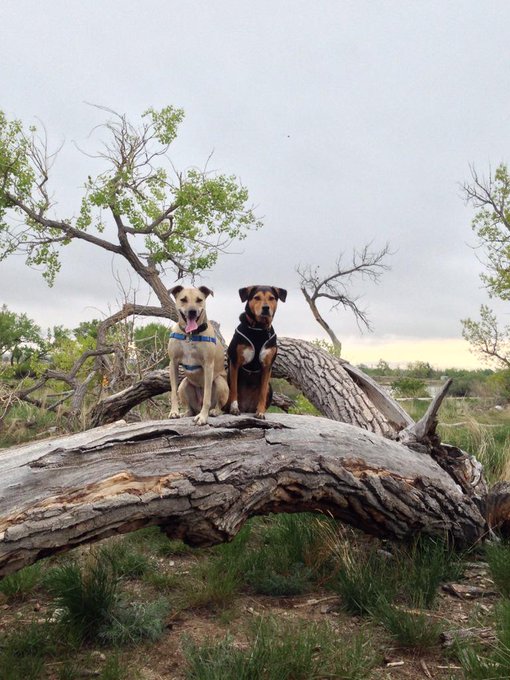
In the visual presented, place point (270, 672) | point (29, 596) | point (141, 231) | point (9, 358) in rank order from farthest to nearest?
point (9, 358)
point (141, 231)
point (29, 596)
point (270, 672)

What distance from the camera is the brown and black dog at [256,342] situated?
4602 mm

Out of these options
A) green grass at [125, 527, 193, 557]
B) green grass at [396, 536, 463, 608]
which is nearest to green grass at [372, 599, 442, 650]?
green grass at [396, 536, 463, 608]

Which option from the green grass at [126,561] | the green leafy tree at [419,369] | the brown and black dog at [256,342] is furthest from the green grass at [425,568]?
the green leafy tree at [419,369]

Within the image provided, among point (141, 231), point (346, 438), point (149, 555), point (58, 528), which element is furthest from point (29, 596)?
point (141, 231)

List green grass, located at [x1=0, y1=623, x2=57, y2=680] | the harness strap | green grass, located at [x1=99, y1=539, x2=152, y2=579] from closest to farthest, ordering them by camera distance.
Result: 1. green grass, located at [x1=0, y1=623, x2=57, y2=680]
2. the harness strap
3. green grass, located at [x1=99, y1=539, x2=152, y2=579]

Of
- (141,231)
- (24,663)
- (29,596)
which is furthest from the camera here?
(141,231)

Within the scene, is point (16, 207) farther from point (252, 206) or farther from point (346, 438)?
point (346, 438)

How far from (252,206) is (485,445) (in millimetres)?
10016

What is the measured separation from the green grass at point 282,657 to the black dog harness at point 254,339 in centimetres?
201

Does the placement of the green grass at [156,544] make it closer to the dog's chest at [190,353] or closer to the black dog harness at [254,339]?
the dog's chest at [190,353]

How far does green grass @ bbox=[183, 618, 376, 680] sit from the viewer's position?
3398 millimetres

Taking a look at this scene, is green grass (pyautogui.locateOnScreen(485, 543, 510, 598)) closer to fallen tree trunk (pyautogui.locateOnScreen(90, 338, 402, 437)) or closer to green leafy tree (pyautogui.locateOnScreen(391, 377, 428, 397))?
fallen tree trunk (pyautogui.locateOnScreen(90, 338, 402, 437))

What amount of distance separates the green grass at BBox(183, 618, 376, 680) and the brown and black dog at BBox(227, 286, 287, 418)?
1728mm

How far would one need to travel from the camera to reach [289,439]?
4.70 metres
